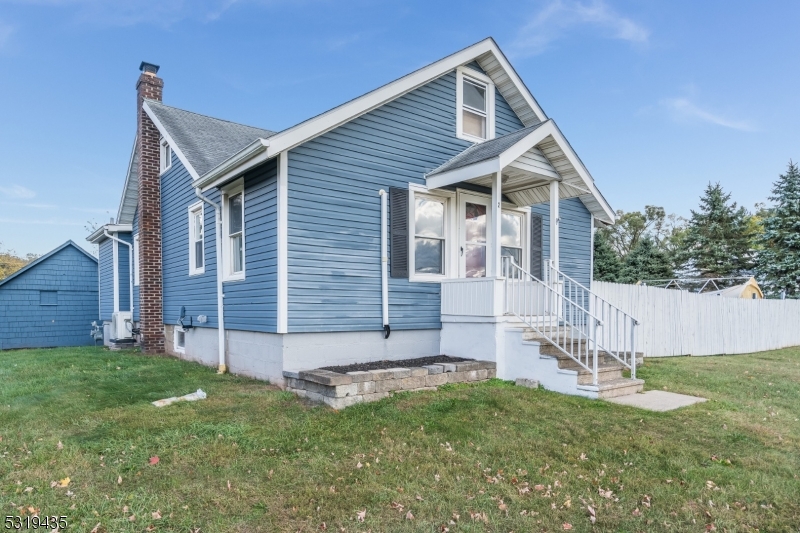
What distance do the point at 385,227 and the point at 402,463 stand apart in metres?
4.29

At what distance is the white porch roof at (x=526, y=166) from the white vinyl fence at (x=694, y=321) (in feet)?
11.1

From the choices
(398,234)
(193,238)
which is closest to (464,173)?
(398,234)

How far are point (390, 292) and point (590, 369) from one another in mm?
3148

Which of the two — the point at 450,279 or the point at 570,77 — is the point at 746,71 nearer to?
the point at 570,77

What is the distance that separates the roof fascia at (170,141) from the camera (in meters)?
8.95

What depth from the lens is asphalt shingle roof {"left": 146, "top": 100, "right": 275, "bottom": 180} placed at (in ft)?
31.1

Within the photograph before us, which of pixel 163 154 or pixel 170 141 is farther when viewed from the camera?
pixel 163 154

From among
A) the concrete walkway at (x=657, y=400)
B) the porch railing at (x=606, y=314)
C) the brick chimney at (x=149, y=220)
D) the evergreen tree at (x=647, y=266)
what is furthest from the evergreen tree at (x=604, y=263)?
the brick chimney at (x=149, y=220)

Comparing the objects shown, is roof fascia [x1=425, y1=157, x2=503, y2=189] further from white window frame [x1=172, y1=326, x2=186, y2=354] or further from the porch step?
white window frame [x1=172, y1=326, x2=186, y2=354]

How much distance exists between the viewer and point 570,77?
51.7 ft

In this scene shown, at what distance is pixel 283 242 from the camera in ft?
21.8

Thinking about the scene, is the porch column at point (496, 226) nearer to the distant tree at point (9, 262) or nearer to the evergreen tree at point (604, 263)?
the evergreen tree at point (604, 263)

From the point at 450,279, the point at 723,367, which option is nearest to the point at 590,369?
the point at 450,279

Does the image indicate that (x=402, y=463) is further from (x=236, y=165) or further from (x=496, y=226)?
(x=236, y=165)
